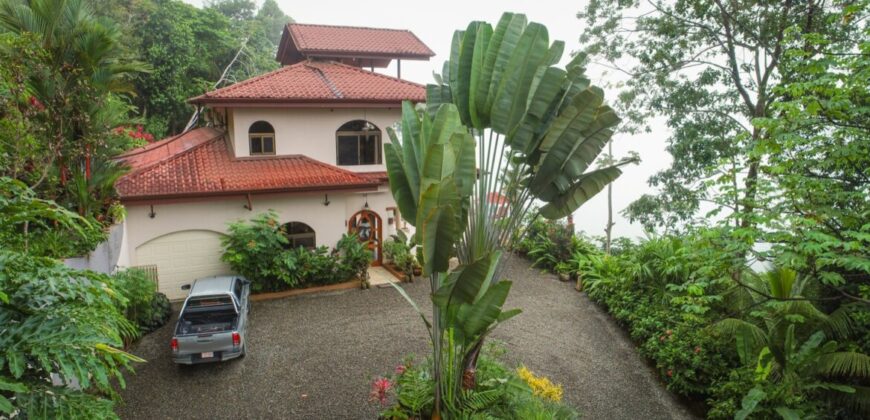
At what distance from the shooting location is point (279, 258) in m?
12.8

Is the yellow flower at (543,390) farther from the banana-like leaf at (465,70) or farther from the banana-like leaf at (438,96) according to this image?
the banana-like leaf at (438,96)

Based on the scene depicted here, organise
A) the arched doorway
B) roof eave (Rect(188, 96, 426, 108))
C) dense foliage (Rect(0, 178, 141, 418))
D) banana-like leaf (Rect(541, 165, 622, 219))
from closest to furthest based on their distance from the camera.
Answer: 1. dense foliage (Rect(0, 178, 141, 418))
2. banana-like leaf (Rect(541, 165, 622, 219))
3. roof eave (Rect(188, 96, 426, 108))
4. the arched doorway

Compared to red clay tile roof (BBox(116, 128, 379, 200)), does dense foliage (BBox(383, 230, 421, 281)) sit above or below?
below

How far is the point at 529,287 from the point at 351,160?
263 inches

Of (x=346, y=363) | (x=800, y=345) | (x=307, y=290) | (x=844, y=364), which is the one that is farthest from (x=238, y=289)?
(x=844, y=364)

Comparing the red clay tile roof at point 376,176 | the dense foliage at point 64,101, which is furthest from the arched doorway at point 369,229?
the dense foliage at point 64,101

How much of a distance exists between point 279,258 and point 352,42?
393 inches

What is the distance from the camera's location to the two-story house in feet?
41.9

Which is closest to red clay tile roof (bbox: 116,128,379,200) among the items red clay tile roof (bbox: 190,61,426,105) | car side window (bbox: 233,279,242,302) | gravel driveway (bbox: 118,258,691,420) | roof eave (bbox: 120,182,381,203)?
roof eave (bbox: 120,182,381,203)

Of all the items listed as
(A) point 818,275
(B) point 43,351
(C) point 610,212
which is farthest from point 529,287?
(B) point 43,351

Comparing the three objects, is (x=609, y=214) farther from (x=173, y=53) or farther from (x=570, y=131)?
(x=173, y=53)

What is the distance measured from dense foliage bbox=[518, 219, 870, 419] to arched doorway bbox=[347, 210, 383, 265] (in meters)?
7.65

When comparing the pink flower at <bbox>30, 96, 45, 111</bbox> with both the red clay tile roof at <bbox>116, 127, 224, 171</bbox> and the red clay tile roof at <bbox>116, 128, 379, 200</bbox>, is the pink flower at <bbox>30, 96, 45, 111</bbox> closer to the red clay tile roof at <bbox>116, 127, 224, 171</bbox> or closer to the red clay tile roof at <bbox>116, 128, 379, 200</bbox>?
the red clay tile roof at <bbox>116, 128, 379, 200</bbox>

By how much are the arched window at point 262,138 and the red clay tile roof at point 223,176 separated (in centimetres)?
32
